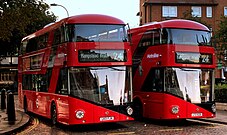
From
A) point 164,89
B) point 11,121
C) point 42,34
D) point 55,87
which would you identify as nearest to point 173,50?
point 164,89

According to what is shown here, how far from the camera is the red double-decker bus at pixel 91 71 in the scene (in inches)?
533

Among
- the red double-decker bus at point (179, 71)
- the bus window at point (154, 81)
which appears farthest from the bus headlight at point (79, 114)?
the bus window at point (154, 81)

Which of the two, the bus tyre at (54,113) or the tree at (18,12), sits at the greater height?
the tree at (18,12)

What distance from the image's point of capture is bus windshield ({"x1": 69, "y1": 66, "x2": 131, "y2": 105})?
44.6 ft

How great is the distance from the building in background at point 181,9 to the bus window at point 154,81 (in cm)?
4466

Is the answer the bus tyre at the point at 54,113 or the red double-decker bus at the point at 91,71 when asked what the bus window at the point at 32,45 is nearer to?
the red double-decker bus at the point at 91,71

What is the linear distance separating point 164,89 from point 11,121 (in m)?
6.33

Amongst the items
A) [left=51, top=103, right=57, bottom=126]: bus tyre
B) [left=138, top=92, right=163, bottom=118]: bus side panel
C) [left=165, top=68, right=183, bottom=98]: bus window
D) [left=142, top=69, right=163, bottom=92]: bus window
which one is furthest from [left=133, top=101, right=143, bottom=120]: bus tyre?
[left=51, top=103, right=57, bottom=126]: bus tyre

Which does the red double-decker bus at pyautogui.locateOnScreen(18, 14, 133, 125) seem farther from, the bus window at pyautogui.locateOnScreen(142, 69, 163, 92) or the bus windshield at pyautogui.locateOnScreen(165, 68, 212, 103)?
the bus windshield at pyautogui.locateOnScreen(165, 68, 212, 103)

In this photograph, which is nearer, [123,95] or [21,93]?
[123,95]

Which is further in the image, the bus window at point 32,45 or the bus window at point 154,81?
the bus window at point 32,45

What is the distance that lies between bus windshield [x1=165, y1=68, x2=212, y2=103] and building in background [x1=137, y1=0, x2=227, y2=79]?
4521 cm

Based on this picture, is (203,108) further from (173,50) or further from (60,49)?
(60,49)

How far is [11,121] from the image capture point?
54.1 ft
